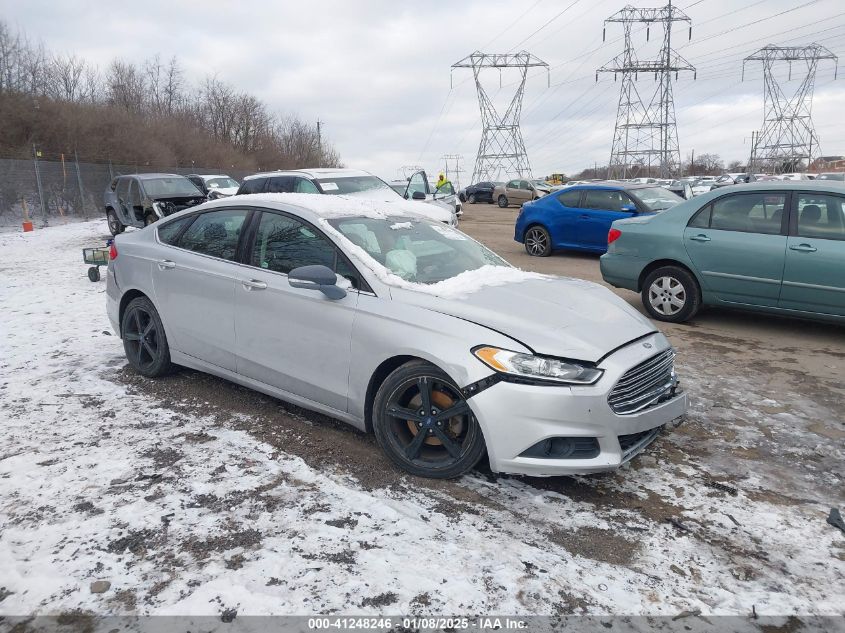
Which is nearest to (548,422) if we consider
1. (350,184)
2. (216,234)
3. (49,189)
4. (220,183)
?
(216,234)

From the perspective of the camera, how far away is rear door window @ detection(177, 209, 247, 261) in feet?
15.0

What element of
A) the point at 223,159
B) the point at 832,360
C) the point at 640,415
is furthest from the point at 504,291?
the point at 223,159

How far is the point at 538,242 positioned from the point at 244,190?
621 centimetres

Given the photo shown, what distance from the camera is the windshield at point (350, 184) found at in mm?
11312

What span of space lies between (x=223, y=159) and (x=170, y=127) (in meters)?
7.87

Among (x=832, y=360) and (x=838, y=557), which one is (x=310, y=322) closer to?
(x=838, y=557)

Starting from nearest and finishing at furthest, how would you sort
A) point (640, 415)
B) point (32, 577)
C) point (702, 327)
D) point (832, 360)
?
point (32, 577), point (640, 415), point (832, 360), point (702, 327)

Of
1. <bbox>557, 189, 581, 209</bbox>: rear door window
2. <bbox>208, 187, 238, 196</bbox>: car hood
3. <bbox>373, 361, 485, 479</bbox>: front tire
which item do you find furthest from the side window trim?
<bbox>208, 187, 238, 196</bbox>: car hood

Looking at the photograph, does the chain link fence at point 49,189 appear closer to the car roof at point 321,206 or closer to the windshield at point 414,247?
the car roof at point 321,206

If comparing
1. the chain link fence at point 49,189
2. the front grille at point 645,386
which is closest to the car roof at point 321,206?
the front grille at point 645,386

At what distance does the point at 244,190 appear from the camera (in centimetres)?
1250

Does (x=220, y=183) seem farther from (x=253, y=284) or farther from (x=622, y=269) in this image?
(x=253, y=284)

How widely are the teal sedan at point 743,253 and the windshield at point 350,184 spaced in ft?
17.9

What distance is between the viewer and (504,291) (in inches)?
151
